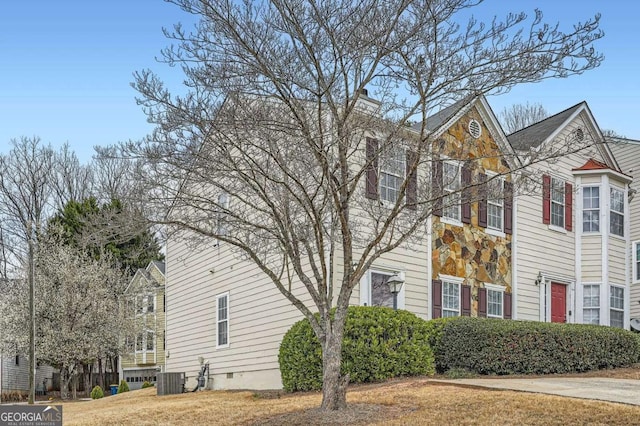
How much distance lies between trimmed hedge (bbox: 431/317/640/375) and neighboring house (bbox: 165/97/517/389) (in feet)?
5.24

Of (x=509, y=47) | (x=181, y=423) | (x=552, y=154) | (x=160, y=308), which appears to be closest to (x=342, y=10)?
(x=509, y=47)

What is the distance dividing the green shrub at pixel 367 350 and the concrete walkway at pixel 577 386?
1277mm

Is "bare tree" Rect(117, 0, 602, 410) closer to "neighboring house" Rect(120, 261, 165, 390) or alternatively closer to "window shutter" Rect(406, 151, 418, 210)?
"window shutter" Rect(406, 151, 418, 210)

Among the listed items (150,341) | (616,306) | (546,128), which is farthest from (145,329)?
(616,306)

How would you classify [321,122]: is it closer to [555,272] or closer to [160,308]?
[555,272]

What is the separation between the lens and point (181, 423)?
11.7 m

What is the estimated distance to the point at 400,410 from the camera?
10.7m

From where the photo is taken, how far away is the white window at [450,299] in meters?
17.2

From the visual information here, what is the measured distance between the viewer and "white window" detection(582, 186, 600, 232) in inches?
806

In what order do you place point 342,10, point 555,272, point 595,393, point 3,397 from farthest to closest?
point 3,397
point 555,272
point 595,393
point 342,10

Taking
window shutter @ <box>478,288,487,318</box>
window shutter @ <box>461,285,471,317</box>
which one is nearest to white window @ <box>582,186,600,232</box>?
window shutter @ <box>478,288,487,318</box>

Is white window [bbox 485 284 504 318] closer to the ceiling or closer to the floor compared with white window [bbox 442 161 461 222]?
closer to the floor

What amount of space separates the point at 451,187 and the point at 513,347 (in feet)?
11.9

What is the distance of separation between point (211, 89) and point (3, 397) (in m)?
25.7
